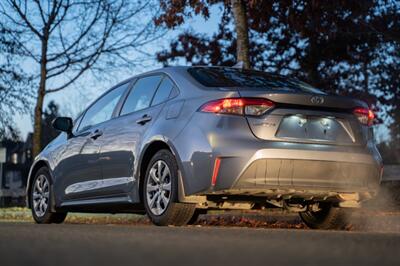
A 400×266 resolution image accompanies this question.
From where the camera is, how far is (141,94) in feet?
24.7

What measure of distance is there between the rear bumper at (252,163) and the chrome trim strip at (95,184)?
3.75ft

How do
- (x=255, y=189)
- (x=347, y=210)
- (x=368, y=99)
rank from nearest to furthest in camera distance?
(x=255, y=189)
(x=347, y=210)
(x=368, y=99)

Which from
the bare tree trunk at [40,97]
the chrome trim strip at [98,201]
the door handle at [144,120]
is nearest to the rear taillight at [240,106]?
the door handle at [144,120]

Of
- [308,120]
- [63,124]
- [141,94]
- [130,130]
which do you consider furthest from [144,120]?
[63,124]

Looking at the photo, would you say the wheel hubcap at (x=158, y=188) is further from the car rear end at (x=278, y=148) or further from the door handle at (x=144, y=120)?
the door handle at (x=144, y=120)

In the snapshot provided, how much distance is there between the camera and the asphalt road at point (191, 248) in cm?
376

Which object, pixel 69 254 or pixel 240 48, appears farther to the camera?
pixel 240 48

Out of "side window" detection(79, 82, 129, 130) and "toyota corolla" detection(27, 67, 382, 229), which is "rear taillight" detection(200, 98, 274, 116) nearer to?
"toyota corolla" detection(27, 67, 382, 229)

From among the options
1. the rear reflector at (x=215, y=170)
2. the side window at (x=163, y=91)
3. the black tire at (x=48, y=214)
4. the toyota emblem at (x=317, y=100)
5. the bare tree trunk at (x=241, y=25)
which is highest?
the bare tree trunk at (x=241, y=25)

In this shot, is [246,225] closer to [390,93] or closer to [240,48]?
[240,48]

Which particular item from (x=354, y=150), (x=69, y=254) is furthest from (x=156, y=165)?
(x=69, y=254)

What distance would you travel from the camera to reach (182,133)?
6.34m

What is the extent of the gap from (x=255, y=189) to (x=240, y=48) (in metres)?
5.57

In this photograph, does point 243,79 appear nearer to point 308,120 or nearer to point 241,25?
point 308,120
